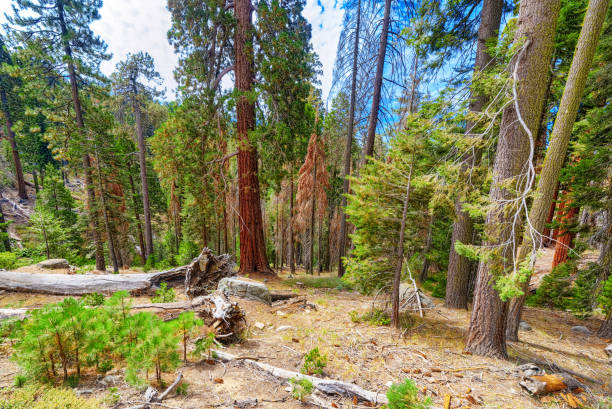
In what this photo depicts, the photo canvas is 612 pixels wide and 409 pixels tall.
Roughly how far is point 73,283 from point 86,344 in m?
5.21

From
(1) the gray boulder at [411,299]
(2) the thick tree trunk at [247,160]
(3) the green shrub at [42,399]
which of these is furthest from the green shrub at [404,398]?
(2) the thick tree trunk at [247,160]

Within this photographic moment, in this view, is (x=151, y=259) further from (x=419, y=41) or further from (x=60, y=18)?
(x=419, y=41)

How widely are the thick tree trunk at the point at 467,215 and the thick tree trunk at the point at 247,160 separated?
5.93 meters

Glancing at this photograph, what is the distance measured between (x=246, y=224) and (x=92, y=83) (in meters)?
10.9

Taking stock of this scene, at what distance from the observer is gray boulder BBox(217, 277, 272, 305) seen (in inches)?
225

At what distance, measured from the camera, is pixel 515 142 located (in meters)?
3.50

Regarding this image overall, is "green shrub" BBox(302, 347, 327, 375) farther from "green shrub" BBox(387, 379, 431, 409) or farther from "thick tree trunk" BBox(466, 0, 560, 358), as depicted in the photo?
"thick tree trunk" BBox(466, 0, 560, 358)

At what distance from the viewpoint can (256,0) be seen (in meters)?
7.45

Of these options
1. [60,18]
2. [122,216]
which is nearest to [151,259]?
[122,216]

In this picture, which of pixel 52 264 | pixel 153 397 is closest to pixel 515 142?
pixel 153 397

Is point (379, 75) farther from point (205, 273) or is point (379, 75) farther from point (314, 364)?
point (314, 364)

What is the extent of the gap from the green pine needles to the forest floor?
240 millimetres

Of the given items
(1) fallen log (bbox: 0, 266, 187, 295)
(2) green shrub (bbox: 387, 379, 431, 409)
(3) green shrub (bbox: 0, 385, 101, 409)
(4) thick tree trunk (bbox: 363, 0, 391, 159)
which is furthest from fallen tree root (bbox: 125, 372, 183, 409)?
(4) thick tree trunk (bbox: 363, 0, 391, 159)

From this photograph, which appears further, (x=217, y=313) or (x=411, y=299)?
(x=411, y=299)
